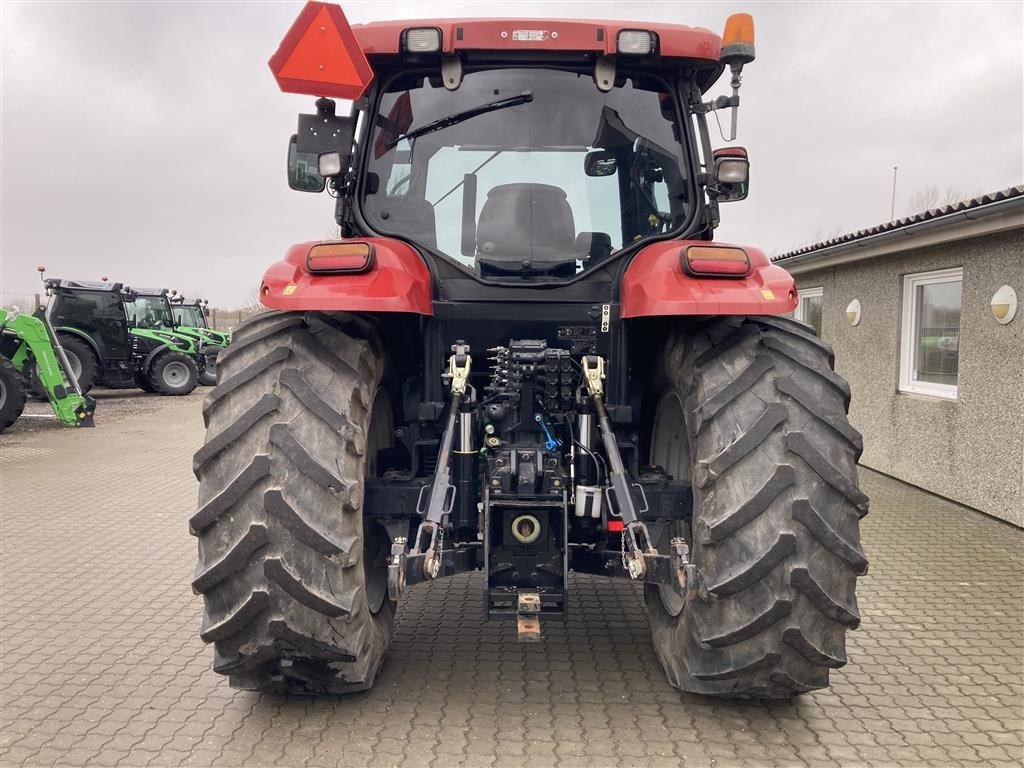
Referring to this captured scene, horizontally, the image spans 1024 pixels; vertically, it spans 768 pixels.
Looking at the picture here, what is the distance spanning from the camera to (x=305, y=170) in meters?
3.46

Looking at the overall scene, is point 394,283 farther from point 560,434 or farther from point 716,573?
point 716,573

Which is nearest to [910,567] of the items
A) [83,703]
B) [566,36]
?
[566,36]

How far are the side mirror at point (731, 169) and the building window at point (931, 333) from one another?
4.88 meters

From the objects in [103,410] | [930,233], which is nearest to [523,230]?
[930,233]

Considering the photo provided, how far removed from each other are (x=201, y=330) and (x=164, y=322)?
1.59m

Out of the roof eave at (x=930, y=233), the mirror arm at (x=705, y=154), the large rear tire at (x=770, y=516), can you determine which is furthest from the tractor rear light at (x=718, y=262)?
the roof eave at (x=930, y=233)

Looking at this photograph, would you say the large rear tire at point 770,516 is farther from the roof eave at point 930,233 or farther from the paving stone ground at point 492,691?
the roof eave at point 930,233

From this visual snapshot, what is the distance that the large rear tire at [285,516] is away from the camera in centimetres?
249

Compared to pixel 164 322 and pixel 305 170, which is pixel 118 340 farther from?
pixel 305 170

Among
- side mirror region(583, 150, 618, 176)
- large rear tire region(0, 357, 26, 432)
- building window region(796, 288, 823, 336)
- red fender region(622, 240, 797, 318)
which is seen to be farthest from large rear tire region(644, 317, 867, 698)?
large rear tire region(0, 357, 26, 432)

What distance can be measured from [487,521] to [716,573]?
2.57 feet

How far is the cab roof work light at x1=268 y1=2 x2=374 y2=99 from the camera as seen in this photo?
8.82 feet

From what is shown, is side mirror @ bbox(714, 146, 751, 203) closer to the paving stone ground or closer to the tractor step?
the tractor step

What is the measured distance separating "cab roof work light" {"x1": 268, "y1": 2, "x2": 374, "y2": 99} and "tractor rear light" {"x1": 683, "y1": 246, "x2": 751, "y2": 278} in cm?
129
